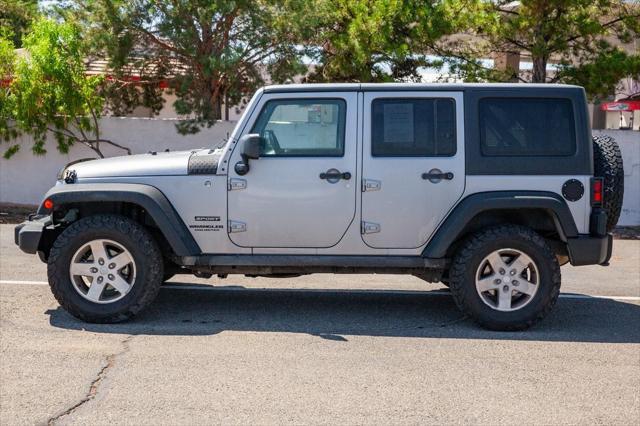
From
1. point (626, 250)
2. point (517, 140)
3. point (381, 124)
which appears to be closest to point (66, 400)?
point (381, 124)

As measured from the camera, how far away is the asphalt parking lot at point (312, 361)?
5129 millimetres

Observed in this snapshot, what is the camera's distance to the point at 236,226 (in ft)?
23.4

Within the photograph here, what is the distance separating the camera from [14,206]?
15.2 m

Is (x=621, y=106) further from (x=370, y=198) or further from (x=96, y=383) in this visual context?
(x=96, y=383)

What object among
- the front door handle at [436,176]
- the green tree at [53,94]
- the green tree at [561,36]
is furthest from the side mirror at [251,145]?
the green tree at [53,94]

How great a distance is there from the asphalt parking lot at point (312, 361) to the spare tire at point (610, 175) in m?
0.97

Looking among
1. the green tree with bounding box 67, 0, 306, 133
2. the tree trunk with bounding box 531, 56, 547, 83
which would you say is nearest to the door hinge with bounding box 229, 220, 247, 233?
the green tree with bounding box 67, 0, 306, 133

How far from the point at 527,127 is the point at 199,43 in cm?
890

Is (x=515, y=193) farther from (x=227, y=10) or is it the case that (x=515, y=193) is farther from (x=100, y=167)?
(x=227, y=10)

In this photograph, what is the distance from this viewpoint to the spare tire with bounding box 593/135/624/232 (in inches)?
282

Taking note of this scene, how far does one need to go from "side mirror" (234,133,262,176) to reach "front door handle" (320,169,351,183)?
1.79ft

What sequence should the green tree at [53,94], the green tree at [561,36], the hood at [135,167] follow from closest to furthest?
the hood at [135,167]
the green tree at [561,36]
the green tree at [53,94]

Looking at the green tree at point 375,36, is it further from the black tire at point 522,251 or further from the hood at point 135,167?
the black tire at point 522,251

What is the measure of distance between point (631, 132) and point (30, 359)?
35.4 feet
